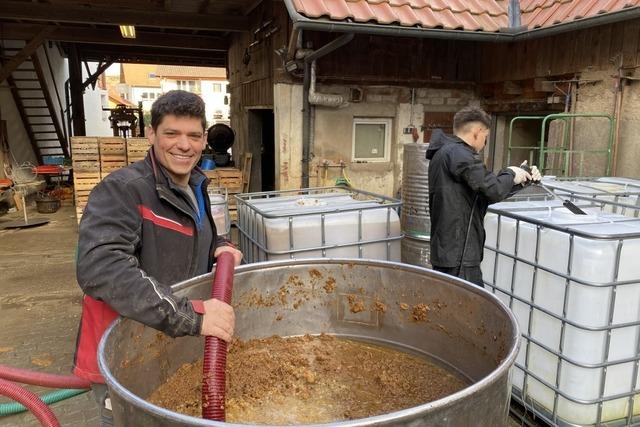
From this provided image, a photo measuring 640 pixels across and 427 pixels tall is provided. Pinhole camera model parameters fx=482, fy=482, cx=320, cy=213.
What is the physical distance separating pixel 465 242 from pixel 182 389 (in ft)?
7.96

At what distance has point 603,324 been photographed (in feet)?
9.29

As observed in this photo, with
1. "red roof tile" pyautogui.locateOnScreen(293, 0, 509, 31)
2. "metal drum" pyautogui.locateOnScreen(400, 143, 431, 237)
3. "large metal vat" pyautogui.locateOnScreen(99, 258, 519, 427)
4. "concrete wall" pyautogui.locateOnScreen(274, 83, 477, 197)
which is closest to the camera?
"large metal vat" pyautogui.locateOnScreen(99, 258, 519, 427)

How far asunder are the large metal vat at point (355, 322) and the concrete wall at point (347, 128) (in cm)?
591

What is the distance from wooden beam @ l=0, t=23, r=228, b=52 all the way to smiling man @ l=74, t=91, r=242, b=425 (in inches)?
478

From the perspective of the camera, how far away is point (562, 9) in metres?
6.64

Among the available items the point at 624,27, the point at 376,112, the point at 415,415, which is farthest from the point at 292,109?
the point at 415,415

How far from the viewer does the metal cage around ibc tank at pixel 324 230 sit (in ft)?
11.1

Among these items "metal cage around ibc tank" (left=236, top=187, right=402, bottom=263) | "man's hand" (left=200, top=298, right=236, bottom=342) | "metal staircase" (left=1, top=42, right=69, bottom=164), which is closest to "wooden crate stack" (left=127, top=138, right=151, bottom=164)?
"metal staircase" (left=1, top=42, right=69, bottom=164)

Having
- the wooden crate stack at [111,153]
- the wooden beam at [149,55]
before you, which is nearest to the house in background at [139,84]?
the wooden beam at [149,55]

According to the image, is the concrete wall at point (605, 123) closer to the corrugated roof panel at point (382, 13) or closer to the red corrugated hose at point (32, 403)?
the corrugated roof panel at point (382, 13)

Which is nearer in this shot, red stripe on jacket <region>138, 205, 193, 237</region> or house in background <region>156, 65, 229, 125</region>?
red stripe on jacket <region>138, 205, 193, 237</region>

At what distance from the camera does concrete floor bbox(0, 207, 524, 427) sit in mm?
3760

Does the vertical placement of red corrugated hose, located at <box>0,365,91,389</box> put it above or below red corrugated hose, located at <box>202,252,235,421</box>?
below

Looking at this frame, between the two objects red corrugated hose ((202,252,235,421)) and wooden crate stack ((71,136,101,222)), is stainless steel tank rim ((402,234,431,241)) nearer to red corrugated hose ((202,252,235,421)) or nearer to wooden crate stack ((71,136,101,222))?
red corrugated hose ((202,252,235,421))
